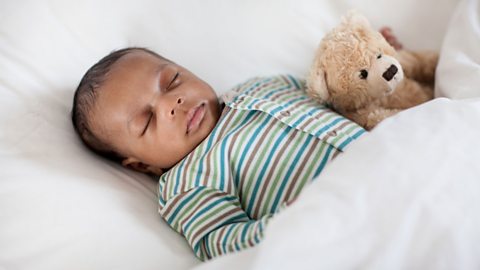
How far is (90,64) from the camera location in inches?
46.8

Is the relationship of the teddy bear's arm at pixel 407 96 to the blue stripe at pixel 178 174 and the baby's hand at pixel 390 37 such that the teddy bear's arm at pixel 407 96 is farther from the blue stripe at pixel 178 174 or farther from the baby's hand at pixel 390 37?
the blue stripe at pixel 178 174

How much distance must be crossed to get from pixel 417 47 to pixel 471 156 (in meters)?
0.68

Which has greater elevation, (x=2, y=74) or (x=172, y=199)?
(x=2, y=74)

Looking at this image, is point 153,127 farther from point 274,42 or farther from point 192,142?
point 274,42

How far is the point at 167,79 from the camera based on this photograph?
1.09m

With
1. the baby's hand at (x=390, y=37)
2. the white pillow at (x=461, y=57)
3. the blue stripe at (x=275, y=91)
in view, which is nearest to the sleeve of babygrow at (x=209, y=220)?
the blue stripe at (x=275, y=91)

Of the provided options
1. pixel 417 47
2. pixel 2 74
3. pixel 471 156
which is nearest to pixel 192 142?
pixel 2 74

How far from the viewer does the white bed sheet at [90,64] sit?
34.7 inches

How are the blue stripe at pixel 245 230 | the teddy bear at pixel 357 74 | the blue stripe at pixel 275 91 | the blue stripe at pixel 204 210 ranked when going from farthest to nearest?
the blue stripe at pixel 275 91 → the teddy bear at pixel 357 74 → the blue stripe at pixel 204 210 → the blue stripe at pixel 245 230

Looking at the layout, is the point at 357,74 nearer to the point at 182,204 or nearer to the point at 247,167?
the point at 247,167

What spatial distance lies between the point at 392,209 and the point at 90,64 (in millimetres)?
789

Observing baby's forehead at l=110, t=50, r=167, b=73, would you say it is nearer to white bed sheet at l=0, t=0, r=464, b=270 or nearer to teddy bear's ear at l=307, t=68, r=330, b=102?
white bed sheet at l=0, t=0, r=464, b=270

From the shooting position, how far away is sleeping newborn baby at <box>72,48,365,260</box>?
95cm

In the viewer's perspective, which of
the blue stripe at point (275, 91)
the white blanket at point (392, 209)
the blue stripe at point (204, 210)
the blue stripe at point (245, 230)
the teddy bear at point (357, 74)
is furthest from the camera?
the blue stripe at point (275, 91)
